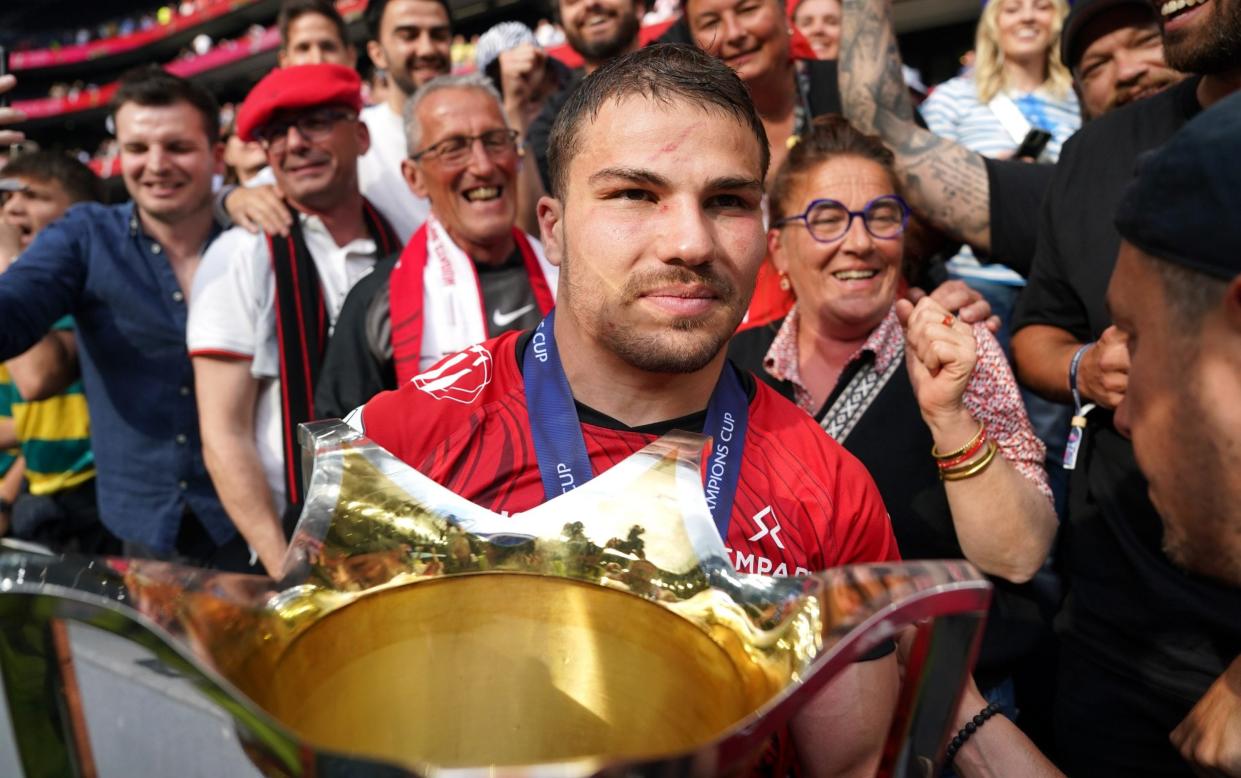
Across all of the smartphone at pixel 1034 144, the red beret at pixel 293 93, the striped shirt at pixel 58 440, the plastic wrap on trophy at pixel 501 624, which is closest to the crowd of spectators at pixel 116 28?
the striped shirt at pixel 58 440

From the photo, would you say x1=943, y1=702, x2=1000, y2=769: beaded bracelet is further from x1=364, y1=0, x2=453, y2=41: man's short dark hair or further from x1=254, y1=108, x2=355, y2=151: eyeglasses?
x1=364, y1=0, x2=453, y2=41: man's short dark hair

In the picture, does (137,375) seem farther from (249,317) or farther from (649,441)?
(649,441)

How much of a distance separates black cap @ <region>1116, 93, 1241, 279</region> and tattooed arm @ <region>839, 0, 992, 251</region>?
1683 mm

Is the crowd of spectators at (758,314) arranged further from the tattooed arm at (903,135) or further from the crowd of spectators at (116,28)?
the crowd of spectators at (116,28)

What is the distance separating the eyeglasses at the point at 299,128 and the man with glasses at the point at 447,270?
0.31 m

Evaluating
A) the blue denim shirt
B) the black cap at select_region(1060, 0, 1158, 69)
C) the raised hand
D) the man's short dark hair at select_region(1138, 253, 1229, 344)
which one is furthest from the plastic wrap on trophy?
the blue denim shirt

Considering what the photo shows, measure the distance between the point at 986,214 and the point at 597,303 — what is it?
67.9 inches

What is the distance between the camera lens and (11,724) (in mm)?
839

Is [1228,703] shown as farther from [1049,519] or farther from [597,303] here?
[597,303]

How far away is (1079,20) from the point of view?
282 cm

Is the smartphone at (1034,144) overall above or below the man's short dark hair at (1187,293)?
above

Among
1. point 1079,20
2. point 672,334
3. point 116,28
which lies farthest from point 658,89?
point 116,28

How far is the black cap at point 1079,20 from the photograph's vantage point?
2.74 meters

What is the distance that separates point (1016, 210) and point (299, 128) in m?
2.31
